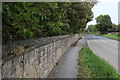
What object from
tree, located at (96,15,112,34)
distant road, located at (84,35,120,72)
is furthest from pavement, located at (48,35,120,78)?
tree, located at (96,15,112,34)

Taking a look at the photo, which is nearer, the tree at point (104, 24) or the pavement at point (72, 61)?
the pavement at point (72, 61)

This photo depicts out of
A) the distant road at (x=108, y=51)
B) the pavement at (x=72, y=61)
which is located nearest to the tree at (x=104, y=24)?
the distant road at (x=108, y=51)

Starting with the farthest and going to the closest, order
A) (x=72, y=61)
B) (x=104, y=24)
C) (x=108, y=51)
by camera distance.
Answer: (x=104, y=24) < (x=108, y=51) < (x=72, y=61)

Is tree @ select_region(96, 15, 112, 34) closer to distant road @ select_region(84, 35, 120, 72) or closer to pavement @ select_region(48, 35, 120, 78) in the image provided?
distant road @ select_region(84, 35, 120, 72)

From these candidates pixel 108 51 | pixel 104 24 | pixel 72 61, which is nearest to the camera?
pixel 72 61

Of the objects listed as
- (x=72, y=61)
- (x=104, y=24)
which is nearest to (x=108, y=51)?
(x=72, y=61)

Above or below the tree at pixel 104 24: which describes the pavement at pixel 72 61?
below

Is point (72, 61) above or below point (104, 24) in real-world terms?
below

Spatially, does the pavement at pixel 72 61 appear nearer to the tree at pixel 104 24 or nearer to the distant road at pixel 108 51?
the distant road at pixel 108 51

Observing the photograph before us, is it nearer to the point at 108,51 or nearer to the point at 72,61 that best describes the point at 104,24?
the point at 108,51

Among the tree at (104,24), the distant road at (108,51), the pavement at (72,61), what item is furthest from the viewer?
the tree at (104,24)

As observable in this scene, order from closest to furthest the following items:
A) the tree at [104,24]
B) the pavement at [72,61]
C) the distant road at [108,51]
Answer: the pavement at [72,61] < the distant road at [108,51] < the tree at [104,24]

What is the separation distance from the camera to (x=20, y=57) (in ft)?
13.3

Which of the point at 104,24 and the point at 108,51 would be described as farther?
the point at 104,24
